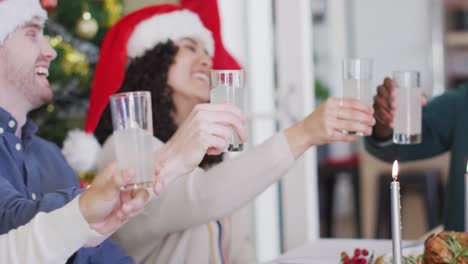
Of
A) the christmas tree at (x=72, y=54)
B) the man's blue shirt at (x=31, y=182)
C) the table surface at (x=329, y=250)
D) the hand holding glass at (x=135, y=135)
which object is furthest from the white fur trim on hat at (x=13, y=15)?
the christmas tree at (x=72, y=54)

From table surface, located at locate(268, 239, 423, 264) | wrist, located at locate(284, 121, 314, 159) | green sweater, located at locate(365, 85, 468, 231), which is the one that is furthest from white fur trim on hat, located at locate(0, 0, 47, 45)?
green sweater, located at locate(365, 85, 468, 231)

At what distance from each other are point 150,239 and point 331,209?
374 centimetres

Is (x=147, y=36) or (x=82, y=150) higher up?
(x=147, y=36)

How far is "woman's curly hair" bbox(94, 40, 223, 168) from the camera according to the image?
2104mm

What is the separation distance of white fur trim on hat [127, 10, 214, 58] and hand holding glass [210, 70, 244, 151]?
2.16 ft

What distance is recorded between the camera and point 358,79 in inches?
71.2

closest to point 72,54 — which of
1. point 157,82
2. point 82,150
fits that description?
point 82,150

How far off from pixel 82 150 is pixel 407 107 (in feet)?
3.08

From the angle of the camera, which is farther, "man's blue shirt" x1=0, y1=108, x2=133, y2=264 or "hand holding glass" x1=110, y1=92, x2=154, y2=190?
"man's blue shirt" x1=0, y1=108, x2=133, y2=264

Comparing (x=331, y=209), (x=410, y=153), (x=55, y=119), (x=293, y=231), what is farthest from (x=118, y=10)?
(x=331, y=209)

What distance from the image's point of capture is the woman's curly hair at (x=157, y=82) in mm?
2104

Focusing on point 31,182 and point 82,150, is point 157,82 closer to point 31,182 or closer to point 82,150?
point 82,150

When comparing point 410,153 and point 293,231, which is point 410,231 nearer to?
point 293,231

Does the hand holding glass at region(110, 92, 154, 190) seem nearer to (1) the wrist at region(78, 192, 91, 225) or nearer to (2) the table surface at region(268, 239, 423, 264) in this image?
(1) the wrist at region(78, 192, 91, 225)
